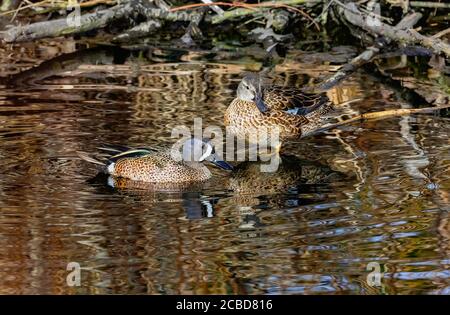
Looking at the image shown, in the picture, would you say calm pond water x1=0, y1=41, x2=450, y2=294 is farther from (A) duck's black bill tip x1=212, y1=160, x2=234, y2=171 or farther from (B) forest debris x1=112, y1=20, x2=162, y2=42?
(B) forest debris x1=112, y1=20, x2=162, y2=42

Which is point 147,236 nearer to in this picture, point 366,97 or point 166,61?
point 366,97

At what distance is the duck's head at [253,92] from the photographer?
31.6ft

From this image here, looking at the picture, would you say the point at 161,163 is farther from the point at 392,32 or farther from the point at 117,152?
the point at 392,32

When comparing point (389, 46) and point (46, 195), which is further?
point (389, 46)

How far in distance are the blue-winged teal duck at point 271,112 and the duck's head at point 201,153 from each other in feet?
3.43

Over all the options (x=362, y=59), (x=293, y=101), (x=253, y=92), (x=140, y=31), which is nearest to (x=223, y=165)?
(x=253, y=92)

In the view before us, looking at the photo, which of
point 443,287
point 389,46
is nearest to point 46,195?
point 443,287

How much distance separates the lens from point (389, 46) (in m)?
12.8

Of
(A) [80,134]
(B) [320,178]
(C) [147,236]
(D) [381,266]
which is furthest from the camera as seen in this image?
(A) [80,134]

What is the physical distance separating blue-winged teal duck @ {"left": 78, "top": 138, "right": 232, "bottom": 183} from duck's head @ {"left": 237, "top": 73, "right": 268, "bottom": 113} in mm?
1140

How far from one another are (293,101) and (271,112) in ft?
0.85

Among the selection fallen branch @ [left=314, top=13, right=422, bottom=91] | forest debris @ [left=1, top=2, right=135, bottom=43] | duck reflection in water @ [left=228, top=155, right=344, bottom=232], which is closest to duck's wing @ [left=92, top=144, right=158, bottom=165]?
duck reflection in water @ [left=228, top=155, right=344, bottom=232]

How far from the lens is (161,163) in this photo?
8312 mm
